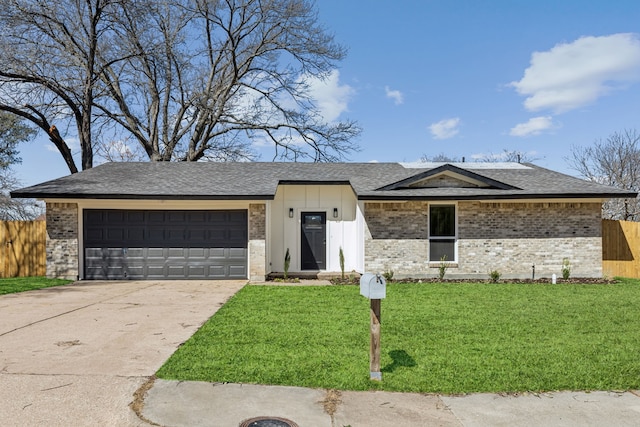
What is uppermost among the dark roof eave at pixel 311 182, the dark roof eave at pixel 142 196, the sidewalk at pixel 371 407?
the dark roof eave at pixel 311 182

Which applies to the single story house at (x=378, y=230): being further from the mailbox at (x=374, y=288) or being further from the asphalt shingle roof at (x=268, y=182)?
the mailbox at (x=374, y=288)

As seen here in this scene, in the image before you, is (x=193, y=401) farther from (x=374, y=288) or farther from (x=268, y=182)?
(x=268, y=182)

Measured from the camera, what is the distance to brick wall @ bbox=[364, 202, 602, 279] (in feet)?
41.9

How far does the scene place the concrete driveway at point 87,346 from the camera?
3717mm

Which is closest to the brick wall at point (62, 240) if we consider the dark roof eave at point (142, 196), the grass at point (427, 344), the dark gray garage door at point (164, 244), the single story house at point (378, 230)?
the single story house at point (378, 230)

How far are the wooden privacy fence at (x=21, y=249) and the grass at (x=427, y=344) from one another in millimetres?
8974

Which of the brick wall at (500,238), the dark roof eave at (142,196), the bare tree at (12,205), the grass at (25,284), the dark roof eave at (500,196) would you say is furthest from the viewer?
the bare tree at (12,205)

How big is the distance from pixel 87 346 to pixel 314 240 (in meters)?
8.88

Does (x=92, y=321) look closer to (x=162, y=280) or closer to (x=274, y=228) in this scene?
(x=162, y=280)

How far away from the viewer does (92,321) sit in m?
7.23

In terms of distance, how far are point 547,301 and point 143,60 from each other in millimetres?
23856

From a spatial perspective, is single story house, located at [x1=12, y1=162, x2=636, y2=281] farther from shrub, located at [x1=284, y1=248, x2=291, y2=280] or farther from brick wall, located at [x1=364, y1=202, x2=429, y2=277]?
shrub, located at [x1=284, y1=248, x2=291, y2=280]

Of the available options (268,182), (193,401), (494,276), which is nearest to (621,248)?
(494,276)

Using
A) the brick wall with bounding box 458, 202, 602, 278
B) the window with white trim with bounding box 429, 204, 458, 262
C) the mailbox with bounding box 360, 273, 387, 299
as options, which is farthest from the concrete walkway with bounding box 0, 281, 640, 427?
the brick wall with bounding box 458, 202, 602, 278
